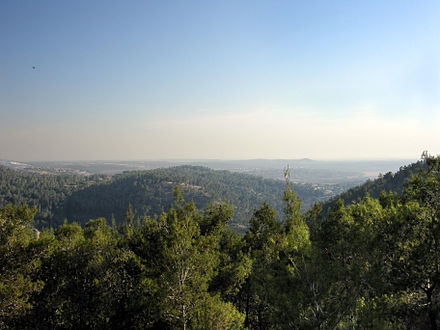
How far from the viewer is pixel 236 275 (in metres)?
16.3

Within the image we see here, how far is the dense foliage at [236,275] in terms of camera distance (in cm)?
857

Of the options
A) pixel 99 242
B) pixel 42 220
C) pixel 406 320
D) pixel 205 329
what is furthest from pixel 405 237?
pixel 42 220

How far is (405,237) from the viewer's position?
9.79 metres

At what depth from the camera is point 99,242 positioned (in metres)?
17.0

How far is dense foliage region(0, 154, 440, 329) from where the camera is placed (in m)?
8.57

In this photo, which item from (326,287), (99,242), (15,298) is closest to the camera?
(326,287)

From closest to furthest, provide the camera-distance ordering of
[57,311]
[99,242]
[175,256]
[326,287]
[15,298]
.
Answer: [326,287]
[175,256]
[15,298]
[57,311]
[99,242]

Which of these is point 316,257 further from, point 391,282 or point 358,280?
point 391,282

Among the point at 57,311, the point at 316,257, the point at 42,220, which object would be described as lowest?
the point at 42,220

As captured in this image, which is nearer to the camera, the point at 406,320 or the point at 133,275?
the point at 406,320

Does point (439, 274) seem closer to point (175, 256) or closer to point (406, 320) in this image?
point (406, 320)

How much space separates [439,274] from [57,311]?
20.4 meters

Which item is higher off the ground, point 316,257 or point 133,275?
point 316,257

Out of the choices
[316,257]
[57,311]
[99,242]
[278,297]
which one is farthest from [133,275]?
[316,257]
